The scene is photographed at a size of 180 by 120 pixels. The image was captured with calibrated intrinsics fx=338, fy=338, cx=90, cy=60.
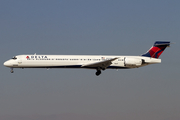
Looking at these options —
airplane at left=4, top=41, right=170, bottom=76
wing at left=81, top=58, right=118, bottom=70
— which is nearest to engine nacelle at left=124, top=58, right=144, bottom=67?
airplane at left=4, top=41, right=170, bottom=76

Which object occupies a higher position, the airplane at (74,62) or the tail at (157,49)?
the tail at (157,49)

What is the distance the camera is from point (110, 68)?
5344 centimetres

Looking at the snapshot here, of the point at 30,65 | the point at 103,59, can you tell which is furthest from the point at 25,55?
the point at 103,59

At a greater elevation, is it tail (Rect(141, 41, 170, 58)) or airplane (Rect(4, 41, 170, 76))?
tail (Rect(141, 41, 170, 58))

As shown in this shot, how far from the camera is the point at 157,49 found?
185ft

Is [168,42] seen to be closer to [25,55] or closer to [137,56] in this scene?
[137,56]

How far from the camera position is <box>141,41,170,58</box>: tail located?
2208 inches

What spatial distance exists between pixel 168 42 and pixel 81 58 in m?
15.1

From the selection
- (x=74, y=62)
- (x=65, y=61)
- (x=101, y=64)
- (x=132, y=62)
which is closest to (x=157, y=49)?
(x=132, y=62)

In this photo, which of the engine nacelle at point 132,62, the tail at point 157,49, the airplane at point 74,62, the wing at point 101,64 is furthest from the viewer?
the tail at point 157,49

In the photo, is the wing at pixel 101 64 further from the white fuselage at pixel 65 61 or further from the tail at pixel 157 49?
the tail at pixel 157 49

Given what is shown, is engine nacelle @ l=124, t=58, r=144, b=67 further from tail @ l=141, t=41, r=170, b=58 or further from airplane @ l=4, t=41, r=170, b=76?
tail @ l=141, t=41, r=170, b=58

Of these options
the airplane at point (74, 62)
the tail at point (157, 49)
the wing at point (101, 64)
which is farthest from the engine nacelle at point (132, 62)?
the tail at point (157, 49)

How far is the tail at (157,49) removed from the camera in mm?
56088
